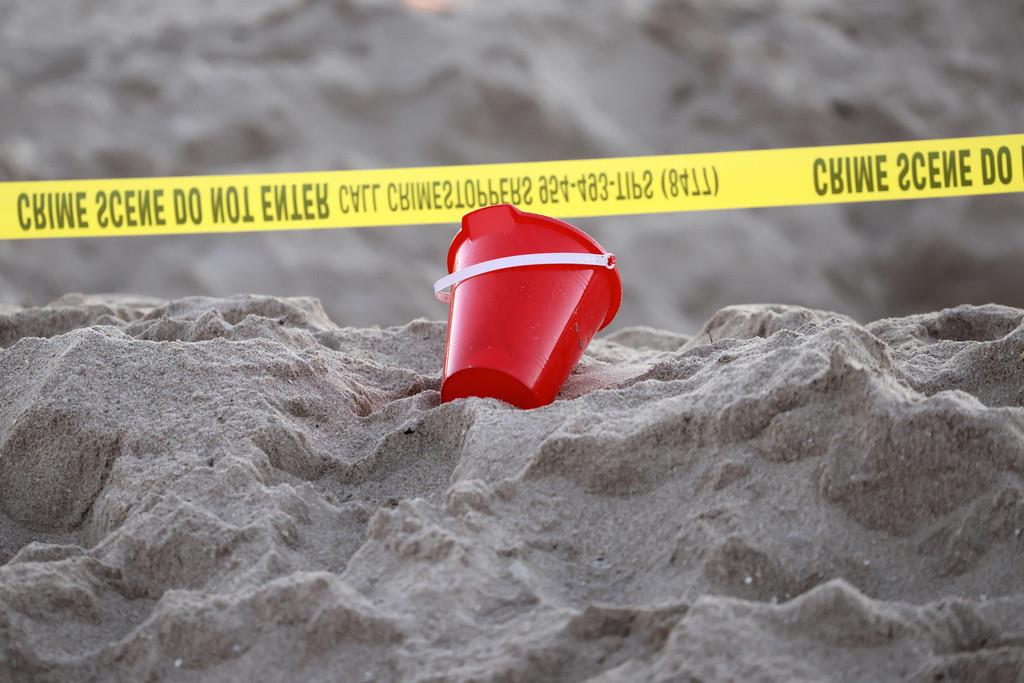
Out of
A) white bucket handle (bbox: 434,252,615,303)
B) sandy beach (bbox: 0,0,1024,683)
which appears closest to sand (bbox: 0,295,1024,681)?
sandy beach (bbox: 0,0,1024,683)

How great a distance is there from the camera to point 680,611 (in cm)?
126

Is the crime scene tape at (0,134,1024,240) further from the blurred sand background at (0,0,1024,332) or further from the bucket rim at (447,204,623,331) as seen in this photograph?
the blurred sand background at (0,0,1024,332)

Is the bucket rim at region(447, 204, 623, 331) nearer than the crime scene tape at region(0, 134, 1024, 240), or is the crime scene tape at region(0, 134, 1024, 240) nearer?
the bucket rim at region(447, 204, 623, 331)

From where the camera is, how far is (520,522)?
1507mm

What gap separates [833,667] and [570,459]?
0.54 m

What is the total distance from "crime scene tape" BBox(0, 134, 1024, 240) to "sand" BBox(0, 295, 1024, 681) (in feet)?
5.08

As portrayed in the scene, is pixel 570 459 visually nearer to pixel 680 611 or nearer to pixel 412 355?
pixel 680 611

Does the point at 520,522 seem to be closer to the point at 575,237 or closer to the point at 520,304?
the point at 520,304

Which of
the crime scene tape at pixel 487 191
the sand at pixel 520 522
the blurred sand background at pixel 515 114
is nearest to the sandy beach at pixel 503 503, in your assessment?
the sand at pixel 520 522

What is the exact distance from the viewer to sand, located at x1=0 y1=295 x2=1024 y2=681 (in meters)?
1.22

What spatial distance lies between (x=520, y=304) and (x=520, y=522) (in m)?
0.65

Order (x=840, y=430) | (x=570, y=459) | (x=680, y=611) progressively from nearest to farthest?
(x=680, y=611) → (x=840, y=430) → (x=570, y=459)

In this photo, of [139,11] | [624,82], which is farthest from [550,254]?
[139,11]

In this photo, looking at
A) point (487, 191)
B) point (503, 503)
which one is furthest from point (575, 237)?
point (487, 191)
